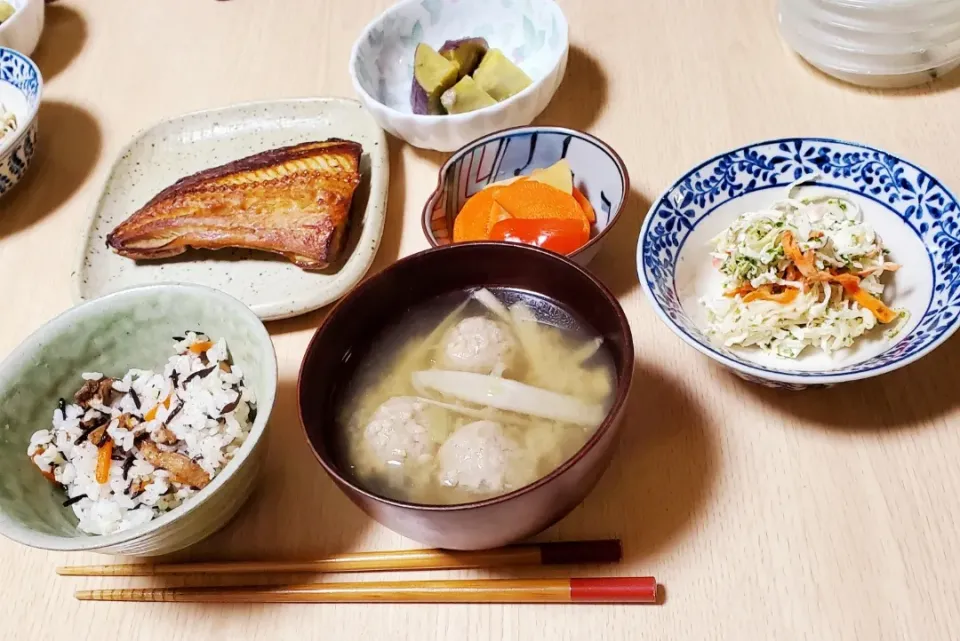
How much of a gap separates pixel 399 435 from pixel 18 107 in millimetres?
1485

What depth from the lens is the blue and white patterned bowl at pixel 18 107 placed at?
1.62 m

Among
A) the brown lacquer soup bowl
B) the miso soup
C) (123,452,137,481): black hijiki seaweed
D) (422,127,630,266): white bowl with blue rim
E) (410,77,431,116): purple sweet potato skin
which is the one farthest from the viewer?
(410,77,431,116): purple sweet potato skin

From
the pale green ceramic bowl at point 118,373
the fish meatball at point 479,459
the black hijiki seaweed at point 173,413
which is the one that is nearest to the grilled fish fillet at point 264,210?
the pale green ceramic bowl at point 118,373

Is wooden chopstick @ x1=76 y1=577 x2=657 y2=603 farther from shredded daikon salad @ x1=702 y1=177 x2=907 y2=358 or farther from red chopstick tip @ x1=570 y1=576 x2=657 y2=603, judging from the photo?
shredded daikon salad @ x1=702 y1=177 x2=907 y2=358

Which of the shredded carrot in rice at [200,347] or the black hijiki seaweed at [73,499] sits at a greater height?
the shredded carrot in rice at [200,347]

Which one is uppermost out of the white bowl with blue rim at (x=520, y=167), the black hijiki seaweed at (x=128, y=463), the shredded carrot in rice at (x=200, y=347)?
the white bowl with blue rim at (x=520, y=167)

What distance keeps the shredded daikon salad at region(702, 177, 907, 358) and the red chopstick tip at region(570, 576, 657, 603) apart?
0.38m

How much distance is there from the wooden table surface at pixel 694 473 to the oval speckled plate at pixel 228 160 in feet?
0.20

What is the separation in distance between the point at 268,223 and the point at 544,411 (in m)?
0.71

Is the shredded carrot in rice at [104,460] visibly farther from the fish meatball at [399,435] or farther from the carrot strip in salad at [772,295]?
the carrot strip in salad at [772,295]

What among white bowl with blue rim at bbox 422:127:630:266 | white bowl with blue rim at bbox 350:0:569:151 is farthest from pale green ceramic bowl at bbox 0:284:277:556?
white bowl with blue rim at bbox 350:0:569:151

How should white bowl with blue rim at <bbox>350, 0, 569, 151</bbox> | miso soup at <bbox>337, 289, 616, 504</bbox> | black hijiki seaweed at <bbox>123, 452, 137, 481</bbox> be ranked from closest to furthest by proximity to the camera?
1. miso soup at <bbox>337, 289, 616, 504</bbox>
2. black hijiki seaweed at <bbox>123, 452, 137, 481</bbox>
3. white bowl with blue rim at <bbox>350, 0, 569, 151</bbox>

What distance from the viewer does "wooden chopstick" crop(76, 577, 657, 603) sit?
0.91m

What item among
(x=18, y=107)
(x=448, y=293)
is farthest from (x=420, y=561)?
(x=18, y=107)
